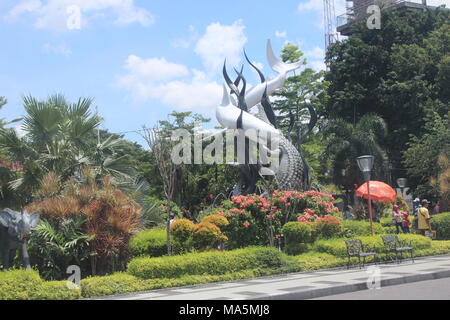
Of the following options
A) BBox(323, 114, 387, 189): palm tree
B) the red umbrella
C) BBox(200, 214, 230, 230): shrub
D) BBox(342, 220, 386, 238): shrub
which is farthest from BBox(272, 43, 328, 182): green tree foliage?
BBox(200, 214, 230, 230): shrub

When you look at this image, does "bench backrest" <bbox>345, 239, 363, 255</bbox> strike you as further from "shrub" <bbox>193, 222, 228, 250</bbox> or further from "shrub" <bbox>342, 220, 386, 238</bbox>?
"shrub" <bbox>193, 222, 228, 250</bbox>

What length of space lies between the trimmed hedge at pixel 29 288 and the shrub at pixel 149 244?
2781 mm

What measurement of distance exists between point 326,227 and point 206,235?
4477 millimetres

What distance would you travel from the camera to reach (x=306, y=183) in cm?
2164

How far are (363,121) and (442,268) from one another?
25261 millimetres

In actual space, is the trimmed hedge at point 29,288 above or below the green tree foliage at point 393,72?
below

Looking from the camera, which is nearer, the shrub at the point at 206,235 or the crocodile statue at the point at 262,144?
the shrub at the point at 206,235

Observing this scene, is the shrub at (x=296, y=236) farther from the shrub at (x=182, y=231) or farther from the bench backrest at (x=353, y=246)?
the shrub at (x=182, y=231)

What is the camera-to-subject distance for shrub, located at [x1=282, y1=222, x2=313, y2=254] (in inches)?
604

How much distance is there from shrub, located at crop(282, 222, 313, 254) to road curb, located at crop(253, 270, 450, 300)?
12.9ft

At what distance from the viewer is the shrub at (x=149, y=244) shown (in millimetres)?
13312

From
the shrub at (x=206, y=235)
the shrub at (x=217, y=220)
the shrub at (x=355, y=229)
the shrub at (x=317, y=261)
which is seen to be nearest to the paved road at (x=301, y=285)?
the shrub at (x=317, y=261)
